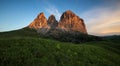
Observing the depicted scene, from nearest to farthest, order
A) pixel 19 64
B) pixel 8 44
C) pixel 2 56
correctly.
A: pixel 19 64 → pixel 2 56 → pixel 8 44

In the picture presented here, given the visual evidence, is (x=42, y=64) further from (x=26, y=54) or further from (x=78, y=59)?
(x=78, y=59)

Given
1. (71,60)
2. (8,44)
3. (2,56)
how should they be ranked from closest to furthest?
(2,56)
(71,60)
(8,44)

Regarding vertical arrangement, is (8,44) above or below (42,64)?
above

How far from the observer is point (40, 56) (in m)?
23.5

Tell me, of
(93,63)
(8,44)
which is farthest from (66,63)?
(8,44)

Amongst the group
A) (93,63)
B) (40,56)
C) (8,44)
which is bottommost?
(93,63)

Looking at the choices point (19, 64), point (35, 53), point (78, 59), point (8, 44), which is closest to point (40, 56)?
point (35, 53)

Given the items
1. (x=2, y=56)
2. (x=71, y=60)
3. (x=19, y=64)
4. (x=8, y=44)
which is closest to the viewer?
(x=19, y=64)

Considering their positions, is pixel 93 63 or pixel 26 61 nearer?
pixel 26 61

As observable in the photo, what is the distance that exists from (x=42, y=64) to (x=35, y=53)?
4069 mm

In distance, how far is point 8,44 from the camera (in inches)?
Result: 1122

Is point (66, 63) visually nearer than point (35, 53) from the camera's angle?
Yes

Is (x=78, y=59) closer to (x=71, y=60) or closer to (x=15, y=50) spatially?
(x=71, y=60)

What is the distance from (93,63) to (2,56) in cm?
1668
